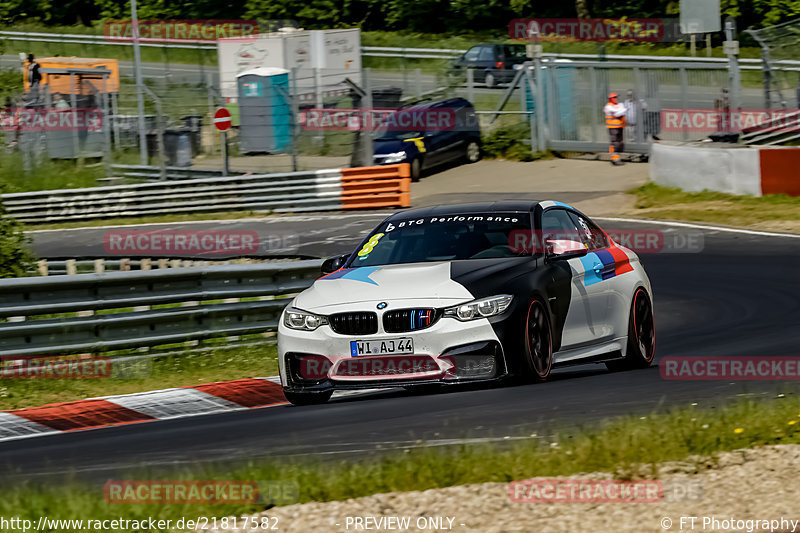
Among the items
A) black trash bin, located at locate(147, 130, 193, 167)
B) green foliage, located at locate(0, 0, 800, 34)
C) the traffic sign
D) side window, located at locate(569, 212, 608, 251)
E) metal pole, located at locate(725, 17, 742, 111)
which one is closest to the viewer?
side window, located at locate(569, 212, 608, 251)

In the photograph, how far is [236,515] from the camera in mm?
6062

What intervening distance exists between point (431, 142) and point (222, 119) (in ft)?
17.2

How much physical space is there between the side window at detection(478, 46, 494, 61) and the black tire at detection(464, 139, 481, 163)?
15.3 metres

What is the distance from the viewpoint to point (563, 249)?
A: 32.7 ft

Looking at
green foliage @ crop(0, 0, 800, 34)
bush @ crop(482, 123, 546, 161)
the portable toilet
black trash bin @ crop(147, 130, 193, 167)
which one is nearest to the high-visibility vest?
bush @ crop(482, 123, 546, 161)

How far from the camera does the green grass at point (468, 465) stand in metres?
6.35

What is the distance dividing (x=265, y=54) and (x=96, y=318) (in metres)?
30.1

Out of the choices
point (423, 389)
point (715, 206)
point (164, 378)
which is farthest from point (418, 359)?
point (715, 206)

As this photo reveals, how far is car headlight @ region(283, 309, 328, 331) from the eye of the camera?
9.09 metres

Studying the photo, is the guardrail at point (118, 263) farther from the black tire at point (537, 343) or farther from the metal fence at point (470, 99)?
the metal fence at point (470, 99)

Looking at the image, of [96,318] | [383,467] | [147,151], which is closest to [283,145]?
[147,151]

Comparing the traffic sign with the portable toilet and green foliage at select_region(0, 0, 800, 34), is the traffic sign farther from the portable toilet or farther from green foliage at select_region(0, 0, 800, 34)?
green foliage at select_region(0, 0, 800, 34)

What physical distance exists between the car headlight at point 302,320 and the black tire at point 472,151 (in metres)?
24.0

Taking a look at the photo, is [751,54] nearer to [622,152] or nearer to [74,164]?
[622,152]
